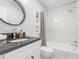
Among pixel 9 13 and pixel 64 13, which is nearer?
pixel 9 13

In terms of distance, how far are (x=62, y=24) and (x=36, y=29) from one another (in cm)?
124

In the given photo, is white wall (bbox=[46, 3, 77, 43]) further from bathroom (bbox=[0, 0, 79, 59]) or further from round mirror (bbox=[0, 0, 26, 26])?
round mirror (bbox=[0, 0, 26, 26])

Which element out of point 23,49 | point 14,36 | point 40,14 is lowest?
point 23,49

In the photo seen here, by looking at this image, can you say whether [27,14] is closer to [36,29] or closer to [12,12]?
[12,12]

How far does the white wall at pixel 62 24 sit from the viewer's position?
3.10m

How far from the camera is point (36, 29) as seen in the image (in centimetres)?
281

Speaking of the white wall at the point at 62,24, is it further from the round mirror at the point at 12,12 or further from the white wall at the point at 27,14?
the round mirror at the point at 12,12

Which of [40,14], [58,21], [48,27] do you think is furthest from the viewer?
[48,27]

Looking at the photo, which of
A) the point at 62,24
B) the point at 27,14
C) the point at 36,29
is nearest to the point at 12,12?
the point at 27,14

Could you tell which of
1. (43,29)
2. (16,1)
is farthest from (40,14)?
(16,1)

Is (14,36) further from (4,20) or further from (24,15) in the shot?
(24,15)

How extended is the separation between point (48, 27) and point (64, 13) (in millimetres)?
976

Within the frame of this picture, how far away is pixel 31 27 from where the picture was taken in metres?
2.45

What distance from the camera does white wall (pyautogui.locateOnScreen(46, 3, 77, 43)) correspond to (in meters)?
3.10
